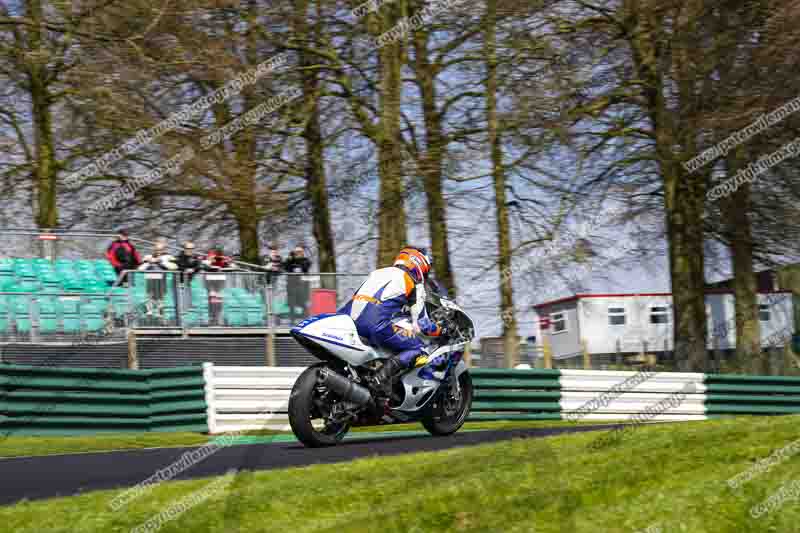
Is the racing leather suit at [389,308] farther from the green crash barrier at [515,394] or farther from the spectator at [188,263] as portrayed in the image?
the spectator at [188,263]

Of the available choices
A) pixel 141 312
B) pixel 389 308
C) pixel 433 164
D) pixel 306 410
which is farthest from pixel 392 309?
pixel 433 164

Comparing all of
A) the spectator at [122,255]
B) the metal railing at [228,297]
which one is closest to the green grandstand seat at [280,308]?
the metal railing at [228,297]

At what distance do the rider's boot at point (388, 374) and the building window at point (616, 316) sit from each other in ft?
91.4

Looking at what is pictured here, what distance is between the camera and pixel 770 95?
57.1 ft

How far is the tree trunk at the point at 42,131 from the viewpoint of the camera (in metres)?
17.9

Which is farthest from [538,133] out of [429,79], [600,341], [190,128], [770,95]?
[600,341]

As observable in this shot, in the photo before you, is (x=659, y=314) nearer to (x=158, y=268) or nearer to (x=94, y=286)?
(x=158, y=268)

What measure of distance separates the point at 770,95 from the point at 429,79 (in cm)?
630

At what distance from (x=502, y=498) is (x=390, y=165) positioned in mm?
13339

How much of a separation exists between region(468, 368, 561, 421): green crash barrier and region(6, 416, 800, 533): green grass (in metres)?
8.80

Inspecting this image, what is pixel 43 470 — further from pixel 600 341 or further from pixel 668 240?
pixel 600 341

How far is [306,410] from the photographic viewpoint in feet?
31.2

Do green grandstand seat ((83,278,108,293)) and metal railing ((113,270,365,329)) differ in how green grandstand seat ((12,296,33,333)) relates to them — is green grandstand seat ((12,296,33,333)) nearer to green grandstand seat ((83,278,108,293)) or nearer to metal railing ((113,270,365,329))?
green grandstand seat ((83,278,108,293))

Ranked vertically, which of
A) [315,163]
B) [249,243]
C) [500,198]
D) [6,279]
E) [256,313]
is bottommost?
[256,313]
